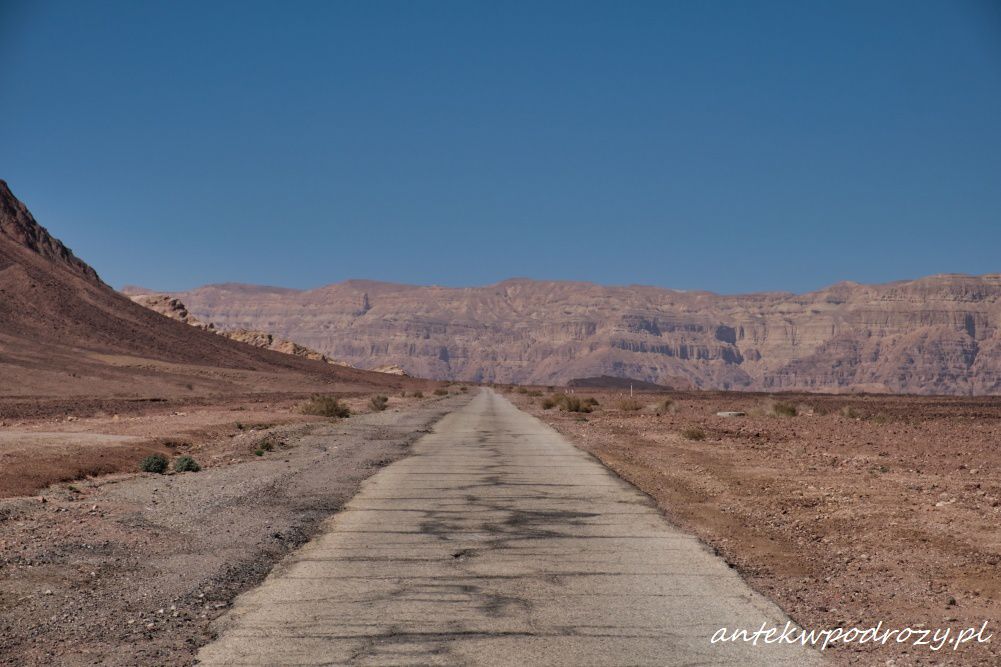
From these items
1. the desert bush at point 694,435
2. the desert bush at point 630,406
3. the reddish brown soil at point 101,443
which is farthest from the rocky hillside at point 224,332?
the desert bush at point 694,435

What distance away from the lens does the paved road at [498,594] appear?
6.01 m

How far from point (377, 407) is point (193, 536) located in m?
39.5

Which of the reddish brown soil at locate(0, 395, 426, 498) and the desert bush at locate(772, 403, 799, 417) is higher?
the desert bush at locate(772, 403, 799, 417)

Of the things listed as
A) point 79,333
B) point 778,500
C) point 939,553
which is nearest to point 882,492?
point 778,500

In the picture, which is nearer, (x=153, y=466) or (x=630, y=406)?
(x=153, y=466)

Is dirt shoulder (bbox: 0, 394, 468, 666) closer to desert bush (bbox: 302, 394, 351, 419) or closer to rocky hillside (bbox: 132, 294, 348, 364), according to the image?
desert bush (bbox: 302, 394, 351, 419)

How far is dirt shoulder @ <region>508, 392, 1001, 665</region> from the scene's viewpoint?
7.25 m

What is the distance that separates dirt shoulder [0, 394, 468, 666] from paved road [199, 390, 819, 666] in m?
0.40

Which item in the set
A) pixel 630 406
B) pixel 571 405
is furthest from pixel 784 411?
pixel 571 405

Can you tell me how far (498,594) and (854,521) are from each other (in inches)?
233

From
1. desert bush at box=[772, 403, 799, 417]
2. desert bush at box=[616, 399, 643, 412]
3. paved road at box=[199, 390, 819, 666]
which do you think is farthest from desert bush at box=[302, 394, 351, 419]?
paved road at box=[199, 390, 819, 666]

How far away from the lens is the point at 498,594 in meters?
7.53

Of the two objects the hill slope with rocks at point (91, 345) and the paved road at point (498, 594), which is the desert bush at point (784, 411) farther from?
the hill slope with rocks at point (91, 345)

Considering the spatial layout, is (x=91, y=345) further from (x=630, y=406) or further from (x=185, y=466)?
Result: (x=185, y=466)
